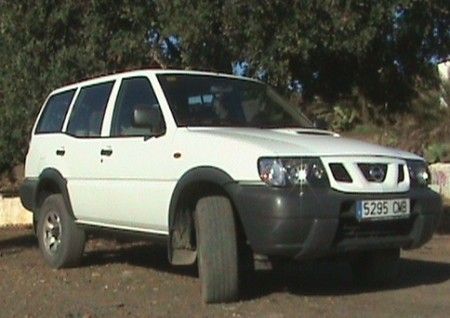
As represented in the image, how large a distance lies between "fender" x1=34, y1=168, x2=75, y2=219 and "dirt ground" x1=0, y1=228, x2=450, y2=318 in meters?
0.73

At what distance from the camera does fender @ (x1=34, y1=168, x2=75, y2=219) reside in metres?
9.25

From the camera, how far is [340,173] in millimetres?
6965

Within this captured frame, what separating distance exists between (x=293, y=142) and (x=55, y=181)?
10.4 feet

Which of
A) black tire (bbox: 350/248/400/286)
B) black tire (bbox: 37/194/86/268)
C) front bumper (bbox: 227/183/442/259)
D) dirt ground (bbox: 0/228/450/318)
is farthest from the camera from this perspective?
black tire (bbox: 37/194/86/268)

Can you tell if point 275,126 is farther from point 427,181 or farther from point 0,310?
point 0,310

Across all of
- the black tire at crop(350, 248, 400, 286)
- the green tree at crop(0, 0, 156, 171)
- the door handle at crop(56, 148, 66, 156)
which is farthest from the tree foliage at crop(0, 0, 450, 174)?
the black tire at crop(350, 248, 400, 286)

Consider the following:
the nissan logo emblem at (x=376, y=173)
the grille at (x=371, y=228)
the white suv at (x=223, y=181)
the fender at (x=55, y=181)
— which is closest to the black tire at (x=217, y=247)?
the white suv at (x=223, y=181)

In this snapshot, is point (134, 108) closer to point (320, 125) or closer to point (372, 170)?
point (320, 125)

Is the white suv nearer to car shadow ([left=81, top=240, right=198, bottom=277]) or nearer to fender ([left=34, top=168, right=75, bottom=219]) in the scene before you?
fender ([left=34, top=168, right=75, bottom=219])

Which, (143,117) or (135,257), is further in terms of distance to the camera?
(135,257)

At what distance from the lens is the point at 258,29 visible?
10500mm

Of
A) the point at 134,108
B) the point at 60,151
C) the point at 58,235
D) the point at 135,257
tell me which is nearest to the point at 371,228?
the point at 134,108

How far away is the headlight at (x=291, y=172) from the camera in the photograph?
6.81 m

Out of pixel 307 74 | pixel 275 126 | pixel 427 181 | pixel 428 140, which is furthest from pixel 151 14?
pixel 428 140
